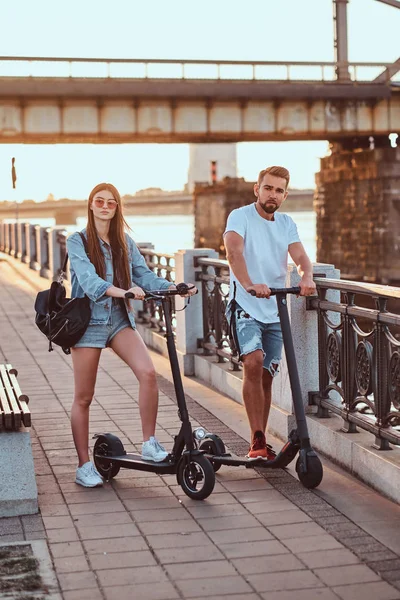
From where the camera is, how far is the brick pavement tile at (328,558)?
5.13m

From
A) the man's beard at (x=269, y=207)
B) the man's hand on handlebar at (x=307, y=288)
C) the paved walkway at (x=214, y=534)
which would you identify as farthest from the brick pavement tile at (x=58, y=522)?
the man's beard at (x=269, y=207)

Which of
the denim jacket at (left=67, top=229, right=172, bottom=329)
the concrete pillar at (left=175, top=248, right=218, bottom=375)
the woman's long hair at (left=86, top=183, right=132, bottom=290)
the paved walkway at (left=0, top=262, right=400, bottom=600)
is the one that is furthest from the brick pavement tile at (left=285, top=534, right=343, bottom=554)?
the concrete pillar at (left=175, top=248, right=218, bottom=375)

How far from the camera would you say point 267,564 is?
5.14 metres

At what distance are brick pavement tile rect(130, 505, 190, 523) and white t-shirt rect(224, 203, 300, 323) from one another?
126 cm

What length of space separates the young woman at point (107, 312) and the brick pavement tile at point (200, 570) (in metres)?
1.35

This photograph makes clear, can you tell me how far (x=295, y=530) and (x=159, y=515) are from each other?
0.70 meters

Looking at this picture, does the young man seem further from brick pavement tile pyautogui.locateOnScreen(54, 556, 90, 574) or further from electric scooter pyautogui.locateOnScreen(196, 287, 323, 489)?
brick pavement tile pyautogui.locateOnScreen(54, 556, 90, 574)

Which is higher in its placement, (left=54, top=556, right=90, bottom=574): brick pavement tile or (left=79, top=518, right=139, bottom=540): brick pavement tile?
(left=79, top=518, right=139, bottom=540): brick pavement tile

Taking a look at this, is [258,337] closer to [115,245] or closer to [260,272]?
[260,272]

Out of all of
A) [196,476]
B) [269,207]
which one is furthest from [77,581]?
[269,207]

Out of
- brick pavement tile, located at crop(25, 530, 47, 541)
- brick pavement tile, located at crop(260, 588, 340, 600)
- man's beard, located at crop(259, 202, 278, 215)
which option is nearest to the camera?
brick pavement tile, located at crop(260, 588, 340, 600)

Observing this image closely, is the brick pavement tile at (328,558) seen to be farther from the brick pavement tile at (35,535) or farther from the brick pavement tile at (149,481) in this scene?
the brick pavement tile at (149,481)

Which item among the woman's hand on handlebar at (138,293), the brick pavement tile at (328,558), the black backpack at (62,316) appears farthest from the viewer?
the black backpack at (62,316)

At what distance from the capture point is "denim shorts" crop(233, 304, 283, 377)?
22.2ft
